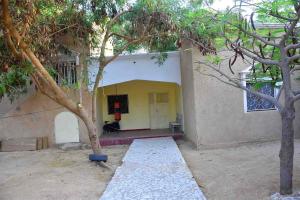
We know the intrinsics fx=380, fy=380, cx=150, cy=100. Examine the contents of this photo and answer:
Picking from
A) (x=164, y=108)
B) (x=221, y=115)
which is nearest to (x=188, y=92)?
(x=221, y=115)

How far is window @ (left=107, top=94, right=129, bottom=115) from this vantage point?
2003 cm

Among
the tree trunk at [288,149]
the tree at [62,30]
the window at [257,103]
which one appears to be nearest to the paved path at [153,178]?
the tree trunk at [288,149]

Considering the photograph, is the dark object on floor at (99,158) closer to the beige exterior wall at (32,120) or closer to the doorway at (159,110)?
the beige exterior wall at (32,120)

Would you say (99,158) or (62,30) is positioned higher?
(62,30)

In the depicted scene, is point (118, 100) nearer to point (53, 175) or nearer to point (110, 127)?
point (110, 127)

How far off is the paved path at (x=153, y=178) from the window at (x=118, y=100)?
6.91 meters

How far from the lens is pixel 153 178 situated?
29.7 ft

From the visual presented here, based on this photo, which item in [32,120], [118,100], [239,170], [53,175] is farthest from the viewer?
[118,100]

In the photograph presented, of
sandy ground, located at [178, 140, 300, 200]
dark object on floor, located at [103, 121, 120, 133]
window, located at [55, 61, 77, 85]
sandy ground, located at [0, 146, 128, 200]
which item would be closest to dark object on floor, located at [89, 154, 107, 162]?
sandy ground, located at [0, 146, 128, 200]

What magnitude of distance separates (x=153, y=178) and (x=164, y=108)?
37.1 feet

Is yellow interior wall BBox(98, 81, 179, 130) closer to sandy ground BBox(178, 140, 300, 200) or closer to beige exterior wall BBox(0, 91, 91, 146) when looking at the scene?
beige exterior wall BBox(0, 91, 91, 146)

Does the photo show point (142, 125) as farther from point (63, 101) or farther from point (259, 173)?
point (259, 173)

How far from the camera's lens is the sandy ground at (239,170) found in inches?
300

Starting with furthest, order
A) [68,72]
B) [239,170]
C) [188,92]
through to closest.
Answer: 1. [68,72]
2. [188,92]
3. [239,170]
